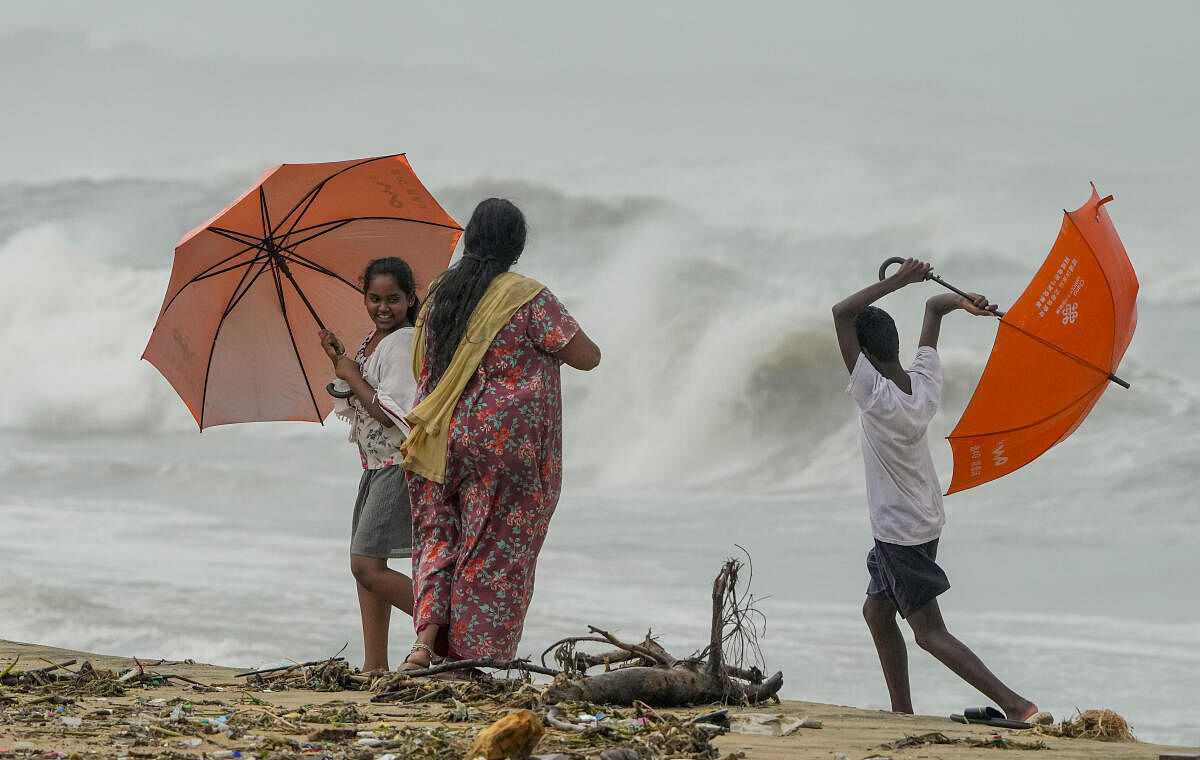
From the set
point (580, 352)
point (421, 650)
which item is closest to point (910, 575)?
point (580, 352)

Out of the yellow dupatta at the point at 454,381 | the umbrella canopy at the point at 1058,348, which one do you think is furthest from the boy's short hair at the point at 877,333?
the yellow dupatta at the point at 454,381

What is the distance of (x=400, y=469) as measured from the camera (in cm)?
509

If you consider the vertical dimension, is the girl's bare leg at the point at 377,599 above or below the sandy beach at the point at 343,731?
above

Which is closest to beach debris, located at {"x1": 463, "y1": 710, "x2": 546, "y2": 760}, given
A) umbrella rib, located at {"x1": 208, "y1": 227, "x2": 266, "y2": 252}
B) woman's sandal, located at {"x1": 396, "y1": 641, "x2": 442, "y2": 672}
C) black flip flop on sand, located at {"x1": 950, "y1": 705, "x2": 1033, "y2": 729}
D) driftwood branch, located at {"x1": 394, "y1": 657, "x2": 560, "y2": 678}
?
driftwood branch, located at {"x1": 394, "y1": 657, "x2": 560, "y2": 678}

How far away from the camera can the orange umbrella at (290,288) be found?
548cm

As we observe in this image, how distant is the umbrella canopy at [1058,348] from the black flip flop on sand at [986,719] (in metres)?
0.99

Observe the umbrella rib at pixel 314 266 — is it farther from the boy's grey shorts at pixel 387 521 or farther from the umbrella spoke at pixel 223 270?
the boy's grey shorts at pixel 387 521

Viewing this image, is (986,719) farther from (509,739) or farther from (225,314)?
(225,314)

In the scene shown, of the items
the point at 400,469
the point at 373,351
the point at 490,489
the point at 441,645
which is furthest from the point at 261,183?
the point at 441,645

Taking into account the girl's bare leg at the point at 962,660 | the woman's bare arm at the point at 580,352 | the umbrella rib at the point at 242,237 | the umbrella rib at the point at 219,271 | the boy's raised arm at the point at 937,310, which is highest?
the umbrella rib at the point at 242,237

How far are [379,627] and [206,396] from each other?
1358mm

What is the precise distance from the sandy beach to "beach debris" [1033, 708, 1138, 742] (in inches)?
2.5

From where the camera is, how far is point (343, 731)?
3461mm

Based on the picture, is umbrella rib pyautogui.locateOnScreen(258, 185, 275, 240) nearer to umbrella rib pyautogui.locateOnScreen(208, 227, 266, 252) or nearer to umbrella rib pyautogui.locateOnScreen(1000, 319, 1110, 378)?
umbrella rib pyautogui.locateOnScreen(208, 227, 266, 252)
